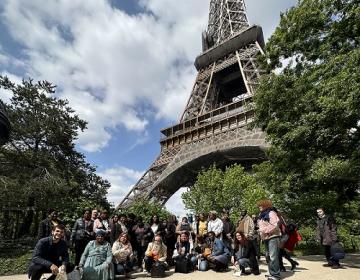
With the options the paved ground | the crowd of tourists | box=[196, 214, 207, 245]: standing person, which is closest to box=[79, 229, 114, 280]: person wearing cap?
the crowd of tourists

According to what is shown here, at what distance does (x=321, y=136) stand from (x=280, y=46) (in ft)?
12.8

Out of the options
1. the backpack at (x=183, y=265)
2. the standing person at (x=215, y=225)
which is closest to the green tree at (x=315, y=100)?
A: the standing person at (x=215, y=225)

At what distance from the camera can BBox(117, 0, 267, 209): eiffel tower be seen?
29109 millimetres

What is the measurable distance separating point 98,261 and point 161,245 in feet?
7.75

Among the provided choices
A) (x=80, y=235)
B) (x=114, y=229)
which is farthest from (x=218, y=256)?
(x=80, y=235)

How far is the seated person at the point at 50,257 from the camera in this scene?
5543 millimetres

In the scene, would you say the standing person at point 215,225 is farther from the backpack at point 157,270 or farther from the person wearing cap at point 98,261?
the person wearing cap at point 98,261

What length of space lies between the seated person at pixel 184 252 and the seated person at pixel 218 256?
0.39 metres

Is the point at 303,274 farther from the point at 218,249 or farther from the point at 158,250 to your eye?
the point at 158,250

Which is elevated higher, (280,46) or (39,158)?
(280,46)

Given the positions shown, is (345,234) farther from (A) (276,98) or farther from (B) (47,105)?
(B) (47,105)

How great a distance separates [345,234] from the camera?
1811 centimetres

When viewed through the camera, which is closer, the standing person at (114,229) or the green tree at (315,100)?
the green tree at (315,100)

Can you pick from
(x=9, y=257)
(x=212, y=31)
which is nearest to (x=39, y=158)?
(x=9, y=257)
